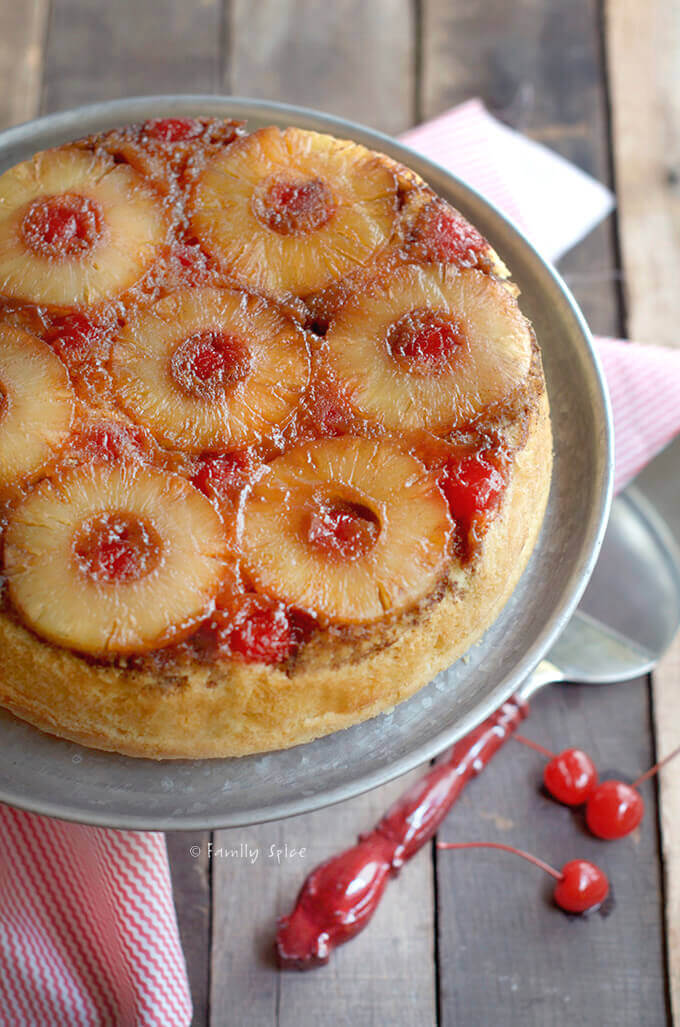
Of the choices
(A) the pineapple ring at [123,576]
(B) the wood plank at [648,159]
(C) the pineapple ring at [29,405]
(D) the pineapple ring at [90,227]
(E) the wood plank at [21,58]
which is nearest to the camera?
(A) the pineapple ring at [123,576]

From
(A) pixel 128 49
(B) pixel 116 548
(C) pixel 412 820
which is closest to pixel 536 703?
(C) pixel 412 820

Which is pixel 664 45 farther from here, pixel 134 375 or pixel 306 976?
pixel 306 976

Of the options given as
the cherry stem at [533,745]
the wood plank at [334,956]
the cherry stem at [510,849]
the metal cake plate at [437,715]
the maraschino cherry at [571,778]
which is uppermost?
the metal cake plate at [437,715]

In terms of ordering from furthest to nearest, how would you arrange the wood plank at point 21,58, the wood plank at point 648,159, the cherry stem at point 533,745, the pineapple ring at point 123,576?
the wood plank at point 21,58 → the wood plank at point 648,159 → the cherry stem at point 533,745 → the pineapple ring at point 123,576

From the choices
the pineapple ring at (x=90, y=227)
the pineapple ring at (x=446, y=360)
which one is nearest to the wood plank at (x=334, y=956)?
the pineapple ring at (x=446, y=360)

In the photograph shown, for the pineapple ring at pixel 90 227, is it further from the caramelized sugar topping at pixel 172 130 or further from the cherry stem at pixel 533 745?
the cherry stem at pixel 533 745

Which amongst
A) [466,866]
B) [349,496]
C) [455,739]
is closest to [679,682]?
[466,866]
